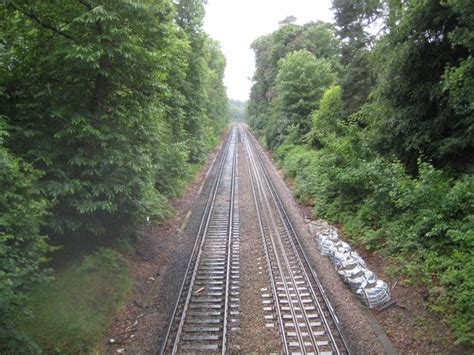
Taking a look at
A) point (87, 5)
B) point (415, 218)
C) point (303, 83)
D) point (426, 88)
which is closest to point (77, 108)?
point (87, 5)

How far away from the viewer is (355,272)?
930 centimetres

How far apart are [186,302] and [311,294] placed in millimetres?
3365

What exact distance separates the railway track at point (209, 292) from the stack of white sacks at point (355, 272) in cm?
311

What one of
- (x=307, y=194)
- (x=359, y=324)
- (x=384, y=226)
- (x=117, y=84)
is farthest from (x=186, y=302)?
(x=307, y=194)

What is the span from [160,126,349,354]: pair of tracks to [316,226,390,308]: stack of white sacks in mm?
874

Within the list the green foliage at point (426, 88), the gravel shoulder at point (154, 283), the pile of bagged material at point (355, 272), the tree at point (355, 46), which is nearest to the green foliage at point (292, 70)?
the tree at point (355, 46)

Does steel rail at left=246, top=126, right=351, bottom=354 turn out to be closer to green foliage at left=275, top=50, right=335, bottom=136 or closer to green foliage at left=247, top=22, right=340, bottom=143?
green foliage at left=275, top=50, right=335, bottom=136

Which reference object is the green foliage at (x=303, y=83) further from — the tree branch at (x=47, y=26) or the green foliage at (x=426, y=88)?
the tree branch at (x=47, y=26)

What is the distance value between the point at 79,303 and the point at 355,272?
283 inches

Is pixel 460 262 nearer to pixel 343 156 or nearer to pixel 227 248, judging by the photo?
pixel 227 248

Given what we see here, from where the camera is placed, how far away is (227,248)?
39.3ft

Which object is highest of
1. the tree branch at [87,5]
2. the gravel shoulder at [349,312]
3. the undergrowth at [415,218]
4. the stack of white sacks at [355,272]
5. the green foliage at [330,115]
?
the tree branch at [87,5]

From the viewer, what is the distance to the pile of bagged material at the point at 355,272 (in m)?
8.54

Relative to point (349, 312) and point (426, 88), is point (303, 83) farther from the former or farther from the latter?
point (349, 312)
